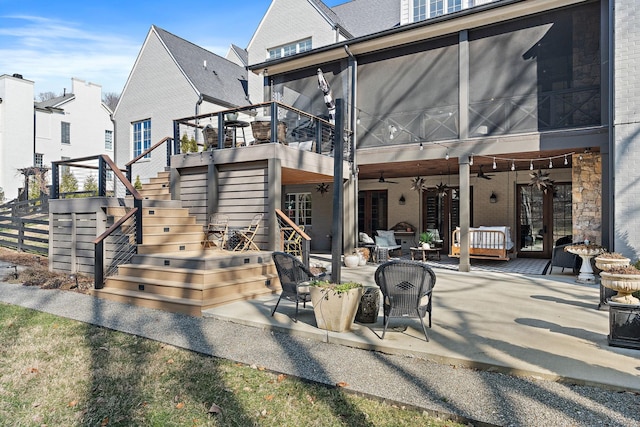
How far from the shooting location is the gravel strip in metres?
2.75

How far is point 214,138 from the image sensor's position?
931cm

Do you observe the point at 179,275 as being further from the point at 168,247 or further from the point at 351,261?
the point at 351,261

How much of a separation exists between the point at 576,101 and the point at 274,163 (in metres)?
6.66

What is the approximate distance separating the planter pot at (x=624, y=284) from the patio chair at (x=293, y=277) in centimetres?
319

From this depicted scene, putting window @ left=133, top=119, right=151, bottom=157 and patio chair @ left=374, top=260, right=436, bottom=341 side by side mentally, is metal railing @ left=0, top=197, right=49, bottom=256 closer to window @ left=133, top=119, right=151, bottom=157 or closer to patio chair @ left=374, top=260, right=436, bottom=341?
window @ left=133, top=119, right=151, bottom=157

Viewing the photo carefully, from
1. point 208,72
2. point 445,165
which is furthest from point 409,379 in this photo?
point 208,72

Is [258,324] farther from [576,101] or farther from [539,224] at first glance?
[539,224]

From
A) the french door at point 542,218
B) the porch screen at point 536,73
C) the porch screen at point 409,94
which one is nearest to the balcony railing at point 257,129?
the porch screen at point 409,94

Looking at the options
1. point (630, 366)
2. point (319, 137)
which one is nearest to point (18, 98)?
point (319, 137)

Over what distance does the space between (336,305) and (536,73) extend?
314 inches

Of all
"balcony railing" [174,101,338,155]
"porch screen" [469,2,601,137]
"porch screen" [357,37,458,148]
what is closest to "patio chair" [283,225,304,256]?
"balcony railing" [174,101,338,155]

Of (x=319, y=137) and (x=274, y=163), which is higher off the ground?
(x=319, y=137)

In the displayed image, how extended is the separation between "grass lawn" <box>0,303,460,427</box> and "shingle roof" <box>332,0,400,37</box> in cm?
1298

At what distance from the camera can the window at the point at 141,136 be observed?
1684 centimetres
